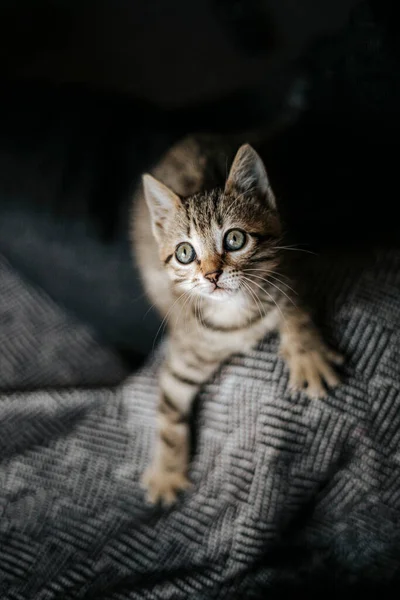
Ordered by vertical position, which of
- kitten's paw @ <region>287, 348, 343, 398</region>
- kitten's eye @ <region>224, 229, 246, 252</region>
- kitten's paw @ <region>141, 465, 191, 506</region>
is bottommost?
kitten's paw @ <region>141, 465, 191, 506</region>

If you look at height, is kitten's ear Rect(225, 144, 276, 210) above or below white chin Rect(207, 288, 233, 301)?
above

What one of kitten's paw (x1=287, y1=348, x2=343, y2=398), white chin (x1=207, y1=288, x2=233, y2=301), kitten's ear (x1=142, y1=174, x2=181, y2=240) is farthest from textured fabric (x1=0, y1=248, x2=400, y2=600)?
kitten's ear (x1=142, y1=174, x2=181, y2=240)

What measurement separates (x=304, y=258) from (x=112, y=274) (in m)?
0.35

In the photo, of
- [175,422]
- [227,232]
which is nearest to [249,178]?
[227,232]

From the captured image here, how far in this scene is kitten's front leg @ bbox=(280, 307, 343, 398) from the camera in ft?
2.37

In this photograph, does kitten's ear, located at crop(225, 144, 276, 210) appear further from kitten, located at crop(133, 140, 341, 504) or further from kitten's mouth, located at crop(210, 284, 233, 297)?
kitten's mouth, located at crop(210, 284, 233, 297)

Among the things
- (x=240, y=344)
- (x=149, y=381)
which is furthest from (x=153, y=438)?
(x=240, y=344)

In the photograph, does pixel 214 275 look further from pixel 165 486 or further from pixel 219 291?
pixel 165 486

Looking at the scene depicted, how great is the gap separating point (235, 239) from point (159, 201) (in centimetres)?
14

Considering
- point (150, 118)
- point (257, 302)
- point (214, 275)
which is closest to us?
point (214, 275)

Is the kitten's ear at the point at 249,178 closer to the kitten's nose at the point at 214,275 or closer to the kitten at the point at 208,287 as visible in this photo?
the kitten at the point at 208,287

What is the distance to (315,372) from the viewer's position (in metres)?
0.73

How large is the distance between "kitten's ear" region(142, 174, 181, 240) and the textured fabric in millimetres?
250

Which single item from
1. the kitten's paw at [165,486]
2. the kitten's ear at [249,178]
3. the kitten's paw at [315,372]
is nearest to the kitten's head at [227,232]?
the kitten's ear at [249,178]
